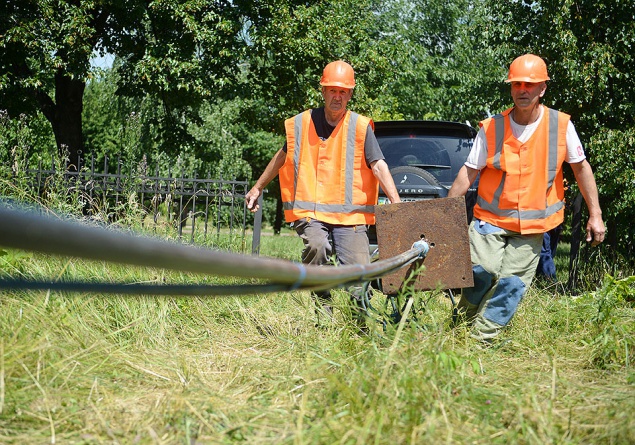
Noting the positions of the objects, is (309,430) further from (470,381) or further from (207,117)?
(207,117)

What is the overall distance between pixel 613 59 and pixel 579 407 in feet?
19.6

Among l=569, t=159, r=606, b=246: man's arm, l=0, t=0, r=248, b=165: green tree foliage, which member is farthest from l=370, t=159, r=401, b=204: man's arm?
l=0, t=0, r=248, b=165: green tree foliage

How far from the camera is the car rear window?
22.6ft

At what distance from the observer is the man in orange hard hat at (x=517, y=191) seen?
4.67m

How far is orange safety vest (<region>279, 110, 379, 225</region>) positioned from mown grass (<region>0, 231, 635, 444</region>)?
677mm

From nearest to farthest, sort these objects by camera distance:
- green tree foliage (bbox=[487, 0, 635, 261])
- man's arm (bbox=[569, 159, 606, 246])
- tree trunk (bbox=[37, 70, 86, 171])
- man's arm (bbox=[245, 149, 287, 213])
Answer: man's arm (bbox=[569, 159, 606, 246]) < man's arm (bbox=[245, 149, 287, 213]) < green tree foliage (bbox=[487, 0, 635, 261]) < tree trunk (bbox=[37, 70, 86, 171])

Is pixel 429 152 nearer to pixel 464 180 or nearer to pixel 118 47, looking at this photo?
pixel 464 180

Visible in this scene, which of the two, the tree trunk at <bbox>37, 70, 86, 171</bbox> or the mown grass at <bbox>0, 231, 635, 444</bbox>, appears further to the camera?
the tree trunk at <bbox>37, 70, 86, 171</bbox>

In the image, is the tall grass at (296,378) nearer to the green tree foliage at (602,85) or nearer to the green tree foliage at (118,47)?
the green tree foliage at (602,85)

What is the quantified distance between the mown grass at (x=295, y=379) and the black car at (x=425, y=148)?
2191 mm

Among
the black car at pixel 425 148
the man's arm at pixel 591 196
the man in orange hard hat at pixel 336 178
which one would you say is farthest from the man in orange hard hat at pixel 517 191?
the black car at pixel 425 148

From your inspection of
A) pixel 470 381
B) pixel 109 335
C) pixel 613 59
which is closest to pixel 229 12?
pixel 613 59

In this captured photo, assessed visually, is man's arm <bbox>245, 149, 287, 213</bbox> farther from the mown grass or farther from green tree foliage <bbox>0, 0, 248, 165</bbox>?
green tree foliage <bbox>0, 0, 248, 165</bbox>

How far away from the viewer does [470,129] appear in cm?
698
